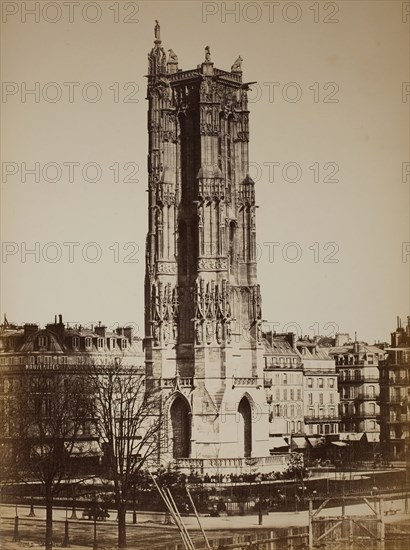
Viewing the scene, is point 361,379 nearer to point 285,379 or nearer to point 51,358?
point 285,379

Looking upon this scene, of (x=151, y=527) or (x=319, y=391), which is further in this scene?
(x=319, y=391)

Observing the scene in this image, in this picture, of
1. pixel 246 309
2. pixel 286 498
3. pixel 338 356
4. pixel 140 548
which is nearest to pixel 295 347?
pixel 338 356

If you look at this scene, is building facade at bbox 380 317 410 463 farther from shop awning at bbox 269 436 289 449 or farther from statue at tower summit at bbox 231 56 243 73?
statue at tower summit at bbox 231 56 243 73

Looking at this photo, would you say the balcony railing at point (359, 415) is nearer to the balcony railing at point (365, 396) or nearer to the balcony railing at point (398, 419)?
the balcony railing at point (365, 396)

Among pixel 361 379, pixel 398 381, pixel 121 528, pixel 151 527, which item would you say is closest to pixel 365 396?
pixel 361 379

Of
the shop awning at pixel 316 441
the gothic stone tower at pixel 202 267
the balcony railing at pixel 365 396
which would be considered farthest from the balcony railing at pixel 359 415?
the gothic stone tower at pixel 202 267
